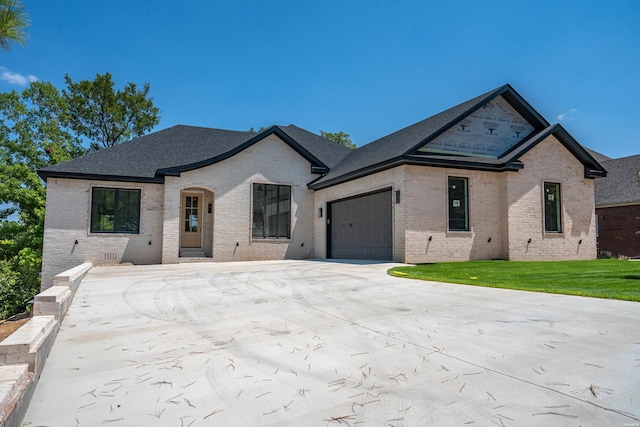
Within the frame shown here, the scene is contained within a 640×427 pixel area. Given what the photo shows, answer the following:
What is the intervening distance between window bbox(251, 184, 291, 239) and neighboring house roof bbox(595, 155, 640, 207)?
16.6 meters

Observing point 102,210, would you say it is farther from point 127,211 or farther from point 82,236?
point 82,236

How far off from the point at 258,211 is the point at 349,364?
1377 cm

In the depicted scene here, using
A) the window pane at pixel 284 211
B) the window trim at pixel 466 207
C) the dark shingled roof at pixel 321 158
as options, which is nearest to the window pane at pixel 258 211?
the window pane at pixel 284 211

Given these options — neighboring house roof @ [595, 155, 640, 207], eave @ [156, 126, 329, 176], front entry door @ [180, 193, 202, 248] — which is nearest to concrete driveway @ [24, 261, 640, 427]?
eave @ [156, 126, 329, 176]

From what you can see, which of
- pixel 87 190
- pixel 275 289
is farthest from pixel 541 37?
pixel 87 190

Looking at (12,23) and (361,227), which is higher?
(12,23)

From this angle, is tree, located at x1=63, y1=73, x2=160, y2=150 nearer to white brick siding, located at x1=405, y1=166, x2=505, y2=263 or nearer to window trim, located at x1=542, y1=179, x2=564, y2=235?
white brick siding, located at x1=405, y1=166, x2=505, y2=263

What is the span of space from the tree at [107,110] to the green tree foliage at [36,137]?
69 millimetres

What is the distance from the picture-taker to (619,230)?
64.5ft

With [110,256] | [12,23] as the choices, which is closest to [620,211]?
[110,256]

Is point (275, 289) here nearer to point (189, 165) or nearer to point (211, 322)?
point (211, 322)

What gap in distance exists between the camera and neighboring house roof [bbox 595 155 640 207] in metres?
19.5

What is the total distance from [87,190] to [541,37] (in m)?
16.9

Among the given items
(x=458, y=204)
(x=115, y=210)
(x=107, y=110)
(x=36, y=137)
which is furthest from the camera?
(x=107, y=110)
